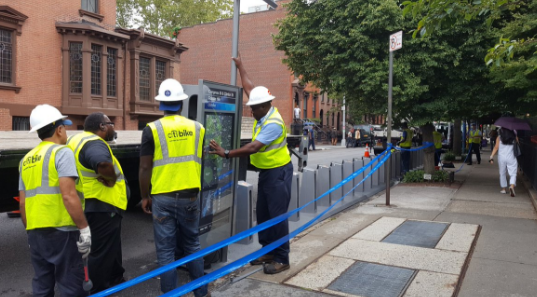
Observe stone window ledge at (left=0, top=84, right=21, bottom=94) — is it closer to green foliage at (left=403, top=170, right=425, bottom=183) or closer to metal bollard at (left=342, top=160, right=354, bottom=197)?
metal bollard at (left=342, top=160, right=354, bottom=197)

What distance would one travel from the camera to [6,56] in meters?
19.2

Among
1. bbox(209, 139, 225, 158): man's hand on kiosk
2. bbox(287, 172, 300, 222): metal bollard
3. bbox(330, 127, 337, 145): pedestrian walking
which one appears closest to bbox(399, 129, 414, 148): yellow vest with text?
bbox(287, 172, 300, 222): metal bollard

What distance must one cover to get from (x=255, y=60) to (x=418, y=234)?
41988 mm

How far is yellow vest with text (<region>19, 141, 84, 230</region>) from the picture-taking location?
3102 mm

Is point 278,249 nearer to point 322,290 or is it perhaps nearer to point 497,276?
point 322,290

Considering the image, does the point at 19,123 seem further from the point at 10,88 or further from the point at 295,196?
the point at 295,196

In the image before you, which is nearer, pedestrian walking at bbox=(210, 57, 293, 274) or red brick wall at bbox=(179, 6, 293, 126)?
pedestrian walking at bbox=(210, 57, 293, 274)

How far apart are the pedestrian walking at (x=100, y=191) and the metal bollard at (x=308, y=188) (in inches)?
153

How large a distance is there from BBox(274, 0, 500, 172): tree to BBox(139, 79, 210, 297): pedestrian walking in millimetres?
7398

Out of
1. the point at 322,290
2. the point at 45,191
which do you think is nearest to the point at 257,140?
the point at 322,290

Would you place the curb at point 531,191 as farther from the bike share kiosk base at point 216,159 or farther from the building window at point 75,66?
the building window at point 75,66

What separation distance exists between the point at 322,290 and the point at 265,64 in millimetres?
42928

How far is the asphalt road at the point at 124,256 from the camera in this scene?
4.71m

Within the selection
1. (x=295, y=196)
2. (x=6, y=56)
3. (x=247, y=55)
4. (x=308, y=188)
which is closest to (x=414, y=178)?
(x=308, y=188)
